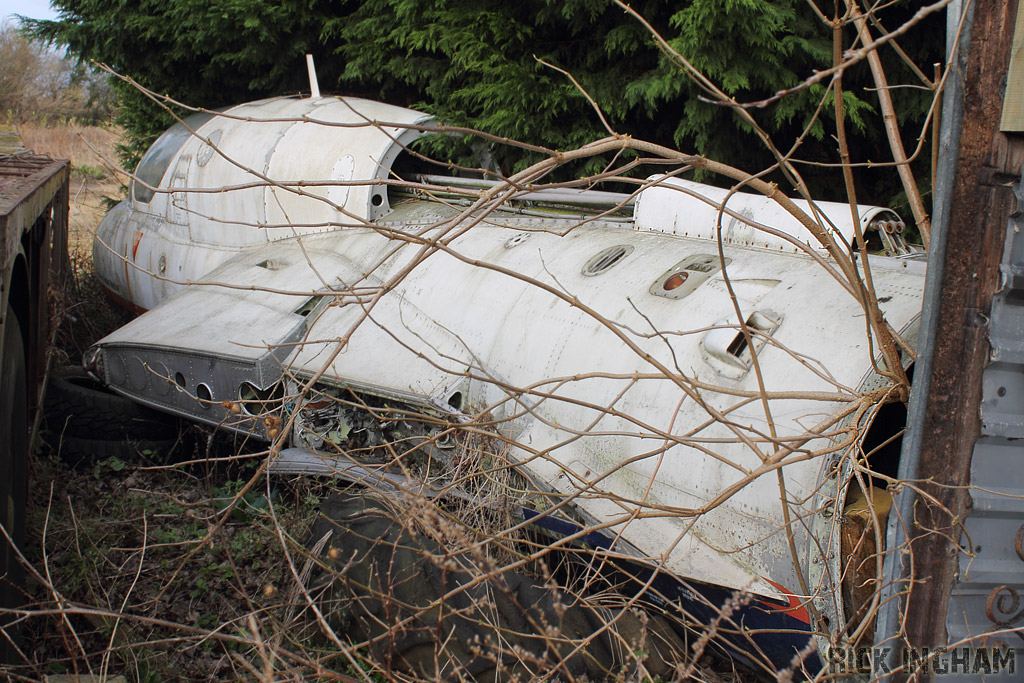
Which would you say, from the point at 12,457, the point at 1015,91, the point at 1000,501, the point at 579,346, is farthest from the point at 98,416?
the point at 1015,91

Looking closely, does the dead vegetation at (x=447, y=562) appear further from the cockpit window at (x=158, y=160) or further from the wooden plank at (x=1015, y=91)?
the cockpit window at (x=158, y=160)

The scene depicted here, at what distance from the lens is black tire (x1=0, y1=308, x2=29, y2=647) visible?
10.2ft

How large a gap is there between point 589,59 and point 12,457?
5.54m

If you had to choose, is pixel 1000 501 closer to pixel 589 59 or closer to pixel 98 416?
pixel 589 59

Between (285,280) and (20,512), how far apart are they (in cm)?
247

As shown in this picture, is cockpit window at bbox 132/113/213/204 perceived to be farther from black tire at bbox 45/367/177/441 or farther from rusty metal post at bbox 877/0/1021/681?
rusty metal post at bbox 877/0/1021/681

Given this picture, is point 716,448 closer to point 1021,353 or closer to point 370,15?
point 1021,353

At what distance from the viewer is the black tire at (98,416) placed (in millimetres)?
5770

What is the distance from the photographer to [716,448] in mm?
3164

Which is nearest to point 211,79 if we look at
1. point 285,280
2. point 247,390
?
point 285,280

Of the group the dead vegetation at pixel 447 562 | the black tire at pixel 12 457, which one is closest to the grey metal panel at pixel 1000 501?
the dead vegetation at pixel 447 562

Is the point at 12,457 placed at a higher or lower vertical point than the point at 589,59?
lower

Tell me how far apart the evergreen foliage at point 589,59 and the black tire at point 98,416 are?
141 inches

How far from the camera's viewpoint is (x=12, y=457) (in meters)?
3.57
